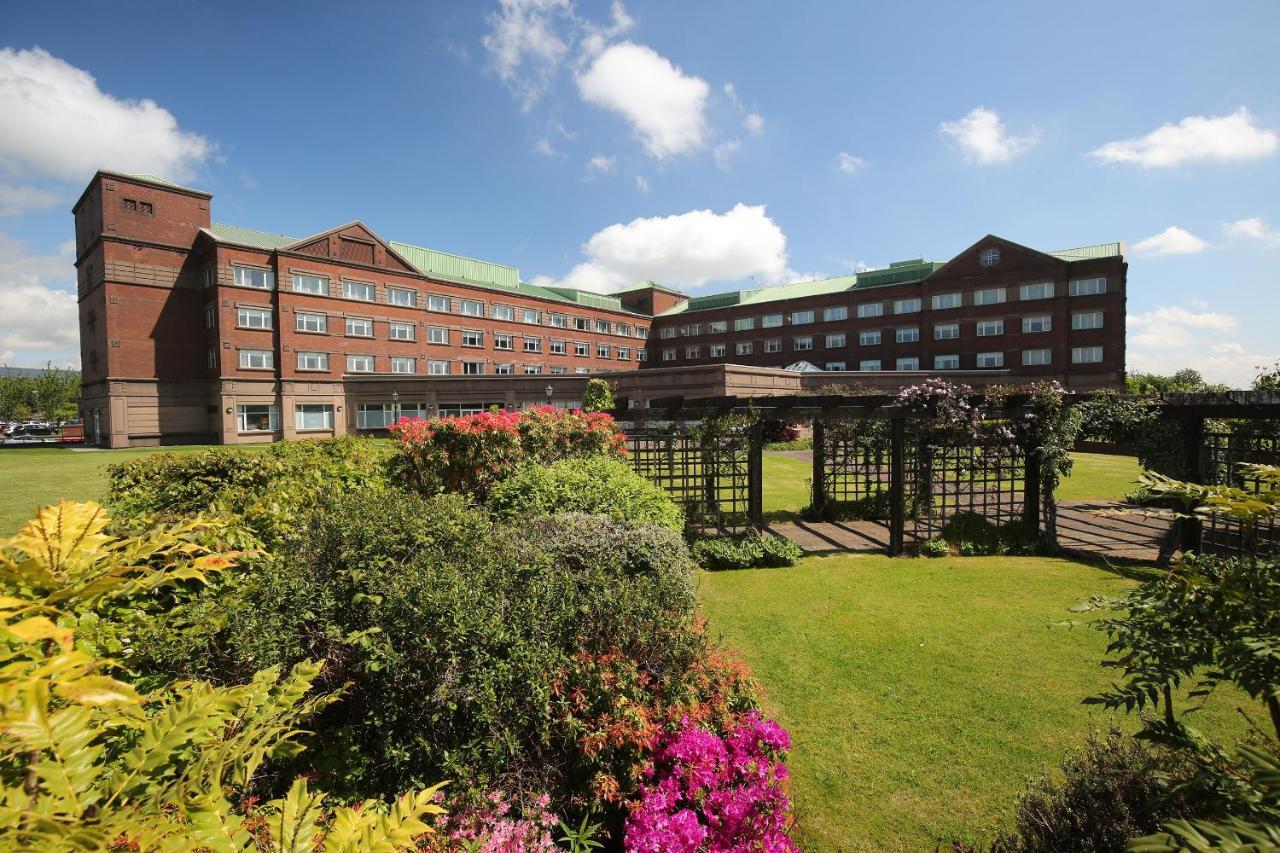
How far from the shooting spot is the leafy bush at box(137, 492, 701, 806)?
341 cm

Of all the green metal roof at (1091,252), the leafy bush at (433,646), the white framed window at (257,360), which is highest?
the green metal roof at (1091,252)

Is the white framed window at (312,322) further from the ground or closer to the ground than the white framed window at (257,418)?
further from the ground

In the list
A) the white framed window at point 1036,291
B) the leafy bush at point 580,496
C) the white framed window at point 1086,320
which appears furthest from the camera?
the white framed window at point 1036,291

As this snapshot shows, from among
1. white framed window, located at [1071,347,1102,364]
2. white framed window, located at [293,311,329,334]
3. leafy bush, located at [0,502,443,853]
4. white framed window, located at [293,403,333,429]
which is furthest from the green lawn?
white framed window, located at [1071,347,1102,364]

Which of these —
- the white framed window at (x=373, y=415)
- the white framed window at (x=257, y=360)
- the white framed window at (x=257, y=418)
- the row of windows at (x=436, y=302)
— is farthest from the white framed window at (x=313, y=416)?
→ the row of windows at (x=436, y=302)

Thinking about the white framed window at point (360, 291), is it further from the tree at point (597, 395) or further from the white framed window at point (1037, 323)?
the white framed window at point (1037, 323)

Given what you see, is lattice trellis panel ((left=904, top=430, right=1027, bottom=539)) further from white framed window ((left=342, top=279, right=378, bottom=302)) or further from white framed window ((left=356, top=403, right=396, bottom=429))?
white framed window ((left=342, top=279, right=378, bottom=302))

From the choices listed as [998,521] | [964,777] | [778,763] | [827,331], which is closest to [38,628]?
[778,763]

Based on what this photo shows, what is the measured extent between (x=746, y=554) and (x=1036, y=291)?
47.0 m

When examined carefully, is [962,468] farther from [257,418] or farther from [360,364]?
[257,418]

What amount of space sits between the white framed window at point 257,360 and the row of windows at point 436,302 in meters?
4.40

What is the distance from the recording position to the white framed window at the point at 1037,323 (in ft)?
143

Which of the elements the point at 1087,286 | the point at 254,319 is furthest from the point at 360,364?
the point at 1087,286

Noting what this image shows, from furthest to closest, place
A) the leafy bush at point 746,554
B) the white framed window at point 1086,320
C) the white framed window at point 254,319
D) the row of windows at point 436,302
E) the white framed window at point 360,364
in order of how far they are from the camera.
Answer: the white framed window at point 1086,320 < the white framed window at point 360,364 < the row of windows at point 436,302 < the white framed window at point 254,319 < the leafy bush at point 746,554
